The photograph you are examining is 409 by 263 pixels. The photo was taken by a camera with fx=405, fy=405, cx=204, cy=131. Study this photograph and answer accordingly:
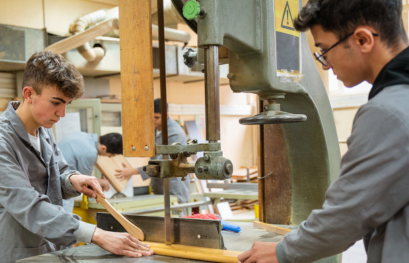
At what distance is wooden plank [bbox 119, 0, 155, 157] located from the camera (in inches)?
47.3

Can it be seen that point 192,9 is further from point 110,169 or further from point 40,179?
point 110,169

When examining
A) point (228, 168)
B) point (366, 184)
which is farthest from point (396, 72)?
point (228, 168)

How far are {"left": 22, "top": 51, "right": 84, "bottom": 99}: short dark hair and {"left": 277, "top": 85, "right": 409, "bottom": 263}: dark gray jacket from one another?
1.09 meters

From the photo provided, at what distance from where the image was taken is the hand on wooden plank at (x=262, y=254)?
3.04 ft

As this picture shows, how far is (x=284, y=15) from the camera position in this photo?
4.38ft

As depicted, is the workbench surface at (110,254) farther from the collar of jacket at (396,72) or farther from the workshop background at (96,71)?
the workshop background at (96,71)

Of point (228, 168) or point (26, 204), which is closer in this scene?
point (228, 168)

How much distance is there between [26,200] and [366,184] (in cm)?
106

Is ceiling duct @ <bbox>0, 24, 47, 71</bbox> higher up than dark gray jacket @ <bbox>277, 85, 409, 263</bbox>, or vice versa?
ceiling duct @ <bbox>0, 24, 47, 71</bbox>

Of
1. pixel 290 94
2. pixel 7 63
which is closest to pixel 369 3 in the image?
pixel 290 94

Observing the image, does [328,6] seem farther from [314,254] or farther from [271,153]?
[271,153]

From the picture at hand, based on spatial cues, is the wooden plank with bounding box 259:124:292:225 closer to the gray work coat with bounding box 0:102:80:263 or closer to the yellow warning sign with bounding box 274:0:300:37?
the yellow warning sign with bounding box 274:0:300:37

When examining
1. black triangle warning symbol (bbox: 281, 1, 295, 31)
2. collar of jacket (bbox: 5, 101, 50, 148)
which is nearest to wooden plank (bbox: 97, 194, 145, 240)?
collar of jacket (bbox: 5, 101, 50, 148)

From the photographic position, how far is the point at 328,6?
87 centimetres
